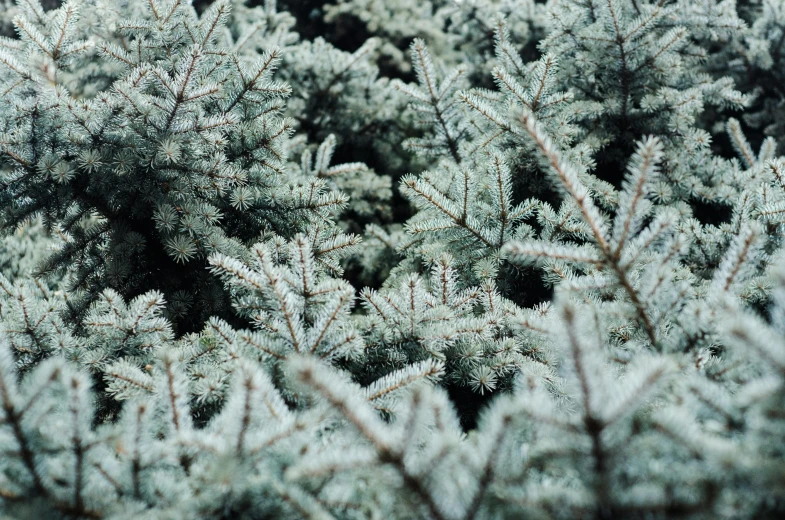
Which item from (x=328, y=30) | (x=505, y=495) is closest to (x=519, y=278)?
(x=505, y=495)

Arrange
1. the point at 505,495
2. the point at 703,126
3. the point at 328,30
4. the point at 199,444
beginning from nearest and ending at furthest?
the point at 505,495, the point at 199,444, the point at 703,126, the point at 328,30

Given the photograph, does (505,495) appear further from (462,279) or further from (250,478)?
(462,279)

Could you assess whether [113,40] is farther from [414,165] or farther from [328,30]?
[328,30]

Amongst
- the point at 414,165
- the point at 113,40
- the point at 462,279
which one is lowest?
the point at 414,165

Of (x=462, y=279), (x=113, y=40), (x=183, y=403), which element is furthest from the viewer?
(x=113, y=40)

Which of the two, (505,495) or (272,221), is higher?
(505,495)

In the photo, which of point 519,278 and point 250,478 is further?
point 519,278
